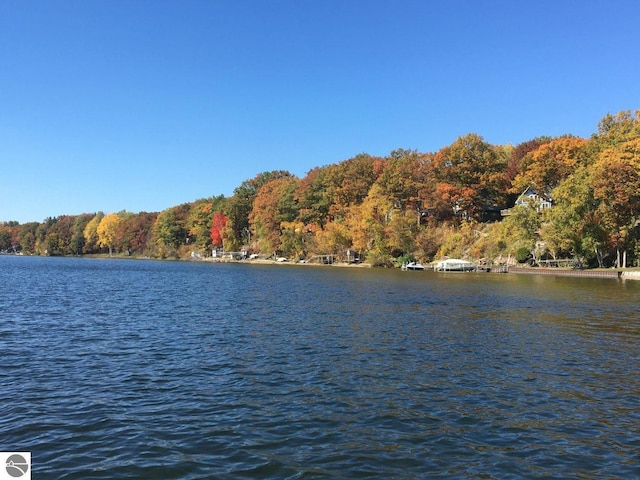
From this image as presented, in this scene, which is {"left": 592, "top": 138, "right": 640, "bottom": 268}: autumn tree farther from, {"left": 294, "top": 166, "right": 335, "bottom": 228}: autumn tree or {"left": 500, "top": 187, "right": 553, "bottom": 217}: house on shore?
{"left": 294, "top": 166, "right": 335, "bottom": 228}: autumn tree

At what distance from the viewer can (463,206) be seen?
326ft

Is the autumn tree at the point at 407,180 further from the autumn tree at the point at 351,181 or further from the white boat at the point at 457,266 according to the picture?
the white boat at the point at 457,266

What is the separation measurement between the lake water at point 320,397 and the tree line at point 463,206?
49.5 metres

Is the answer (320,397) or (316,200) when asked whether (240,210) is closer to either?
(316,200)

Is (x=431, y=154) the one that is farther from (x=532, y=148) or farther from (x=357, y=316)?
(x=357, y=316)

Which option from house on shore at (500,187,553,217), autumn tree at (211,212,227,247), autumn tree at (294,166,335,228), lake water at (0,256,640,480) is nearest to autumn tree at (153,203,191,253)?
autumn tree at (211,212,227,247)

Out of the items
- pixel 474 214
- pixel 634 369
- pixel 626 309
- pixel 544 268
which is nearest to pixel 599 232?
pixel 544 268

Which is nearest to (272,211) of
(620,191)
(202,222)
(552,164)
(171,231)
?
(202,222)

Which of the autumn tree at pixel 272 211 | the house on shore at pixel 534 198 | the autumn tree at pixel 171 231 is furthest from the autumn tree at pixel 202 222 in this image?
the house on shore at pixel 534 198

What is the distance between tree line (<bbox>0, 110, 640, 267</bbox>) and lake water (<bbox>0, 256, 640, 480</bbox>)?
49451 mm

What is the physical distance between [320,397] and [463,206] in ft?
302

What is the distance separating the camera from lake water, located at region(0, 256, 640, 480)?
9352 millimetres

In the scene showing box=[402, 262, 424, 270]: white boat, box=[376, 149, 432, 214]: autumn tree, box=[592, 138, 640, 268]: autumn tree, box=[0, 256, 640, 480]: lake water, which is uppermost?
box=[376, 149, 432, 214]: autumn tree

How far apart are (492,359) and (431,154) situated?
3915 inches
